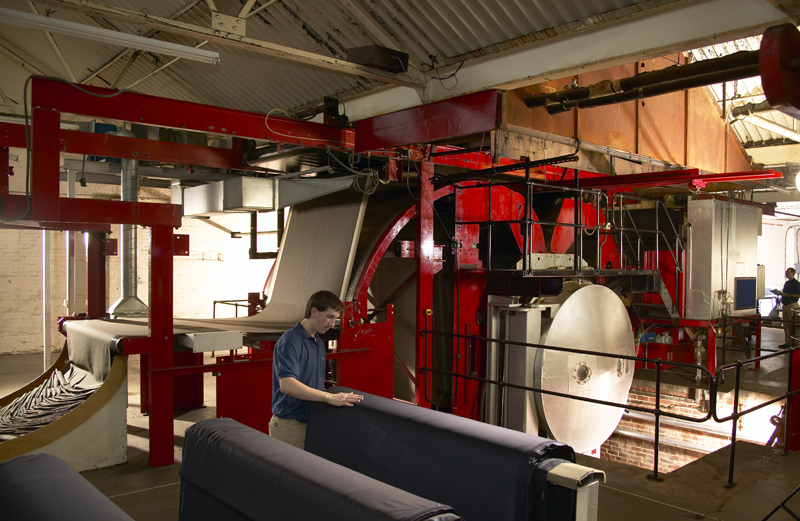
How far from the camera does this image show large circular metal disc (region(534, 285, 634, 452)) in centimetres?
637

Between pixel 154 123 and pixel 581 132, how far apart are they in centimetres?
370

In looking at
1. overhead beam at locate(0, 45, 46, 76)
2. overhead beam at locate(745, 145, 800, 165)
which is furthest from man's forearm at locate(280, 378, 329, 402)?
overhead beam at locate(745, 145, 800, 165)

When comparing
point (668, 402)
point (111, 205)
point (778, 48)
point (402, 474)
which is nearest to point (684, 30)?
point (778, 48)

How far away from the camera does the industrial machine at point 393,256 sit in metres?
4.73

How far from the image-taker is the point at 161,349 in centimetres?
483

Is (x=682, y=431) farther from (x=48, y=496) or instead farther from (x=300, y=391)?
(x=48, y=496)

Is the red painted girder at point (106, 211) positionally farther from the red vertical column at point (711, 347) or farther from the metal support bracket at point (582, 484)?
the red vertical column at point (711, 347)

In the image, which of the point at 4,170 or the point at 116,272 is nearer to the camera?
the point at 4,170

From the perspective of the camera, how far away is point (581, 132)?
5.59 metres

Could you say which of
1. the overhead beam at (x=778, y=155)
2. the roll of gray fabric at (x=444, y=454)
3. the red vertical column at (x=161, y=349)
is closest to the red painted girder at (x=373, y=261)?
the red vertical column at (x=161, y=349)

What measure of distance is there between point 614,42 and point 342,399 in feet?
9.15

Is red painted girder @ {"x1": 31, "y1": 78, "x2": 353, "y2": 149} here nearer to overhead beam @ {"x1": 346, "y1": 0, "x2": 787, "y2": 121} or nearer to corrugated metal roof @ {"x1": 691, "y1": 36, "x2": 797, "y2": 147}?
overhead beam @ {"x1": 346, "y1": 0, "x2": 787, "y2": 121}

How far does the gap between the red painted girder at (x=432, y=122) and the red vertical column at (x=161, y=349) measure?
1934 mm

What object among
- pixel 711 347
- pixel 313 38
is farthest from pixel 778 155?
pixel 313 38
